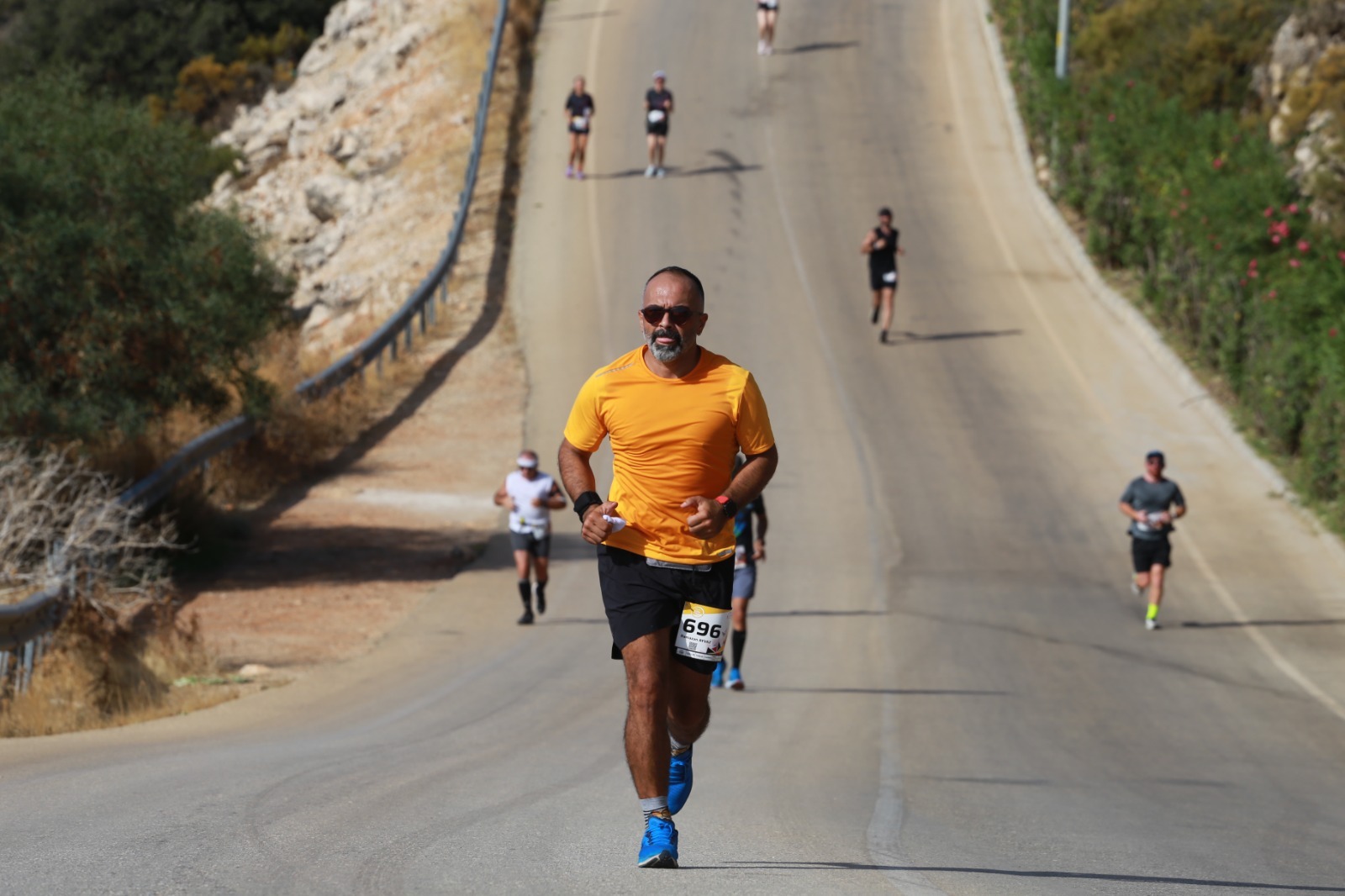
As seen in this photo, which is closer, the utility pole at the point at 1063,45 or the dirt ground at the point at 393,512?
the dirt ground at the point at 393,512

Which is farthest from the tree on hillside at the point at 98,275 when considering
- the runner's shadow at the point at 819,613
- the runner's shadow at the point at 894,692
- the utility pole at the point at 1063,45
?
the utility pole at the point at 1063,45

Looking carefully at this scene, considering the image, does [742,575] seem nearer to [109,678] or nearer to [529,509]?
[529,509]

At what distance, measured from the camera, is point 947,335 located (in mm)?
28594

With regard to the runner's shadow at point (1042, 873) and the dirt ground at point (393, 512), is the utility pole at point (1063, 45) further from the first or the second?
the runner's shadow at point (1042, 873)

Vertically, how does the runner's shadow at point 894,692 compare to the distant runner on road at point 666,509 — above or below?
below

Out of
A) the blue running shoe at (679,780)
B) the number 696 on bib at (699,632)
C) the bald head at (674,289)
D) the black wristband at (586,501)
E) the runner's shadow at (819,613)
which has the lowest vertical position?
the runner's shadow at (819,613)

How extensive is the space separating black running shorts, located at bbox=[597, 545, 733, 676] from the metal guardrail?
680 centimetres

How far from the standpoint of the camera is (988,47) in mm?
43500

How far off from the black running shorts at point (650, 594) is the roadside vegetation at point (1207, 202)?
1512 centimetres

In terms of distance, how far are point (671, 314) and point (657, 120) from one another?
29162 mm

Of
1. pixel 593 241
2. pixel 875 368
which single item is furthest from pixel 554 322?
pixel 875 368

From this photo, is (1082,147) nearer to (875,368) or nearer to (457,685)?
(875,368)

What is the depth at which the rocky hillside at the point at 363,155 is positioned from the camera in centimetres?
3597

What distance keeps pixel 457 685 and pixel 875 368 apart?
49.8ft
